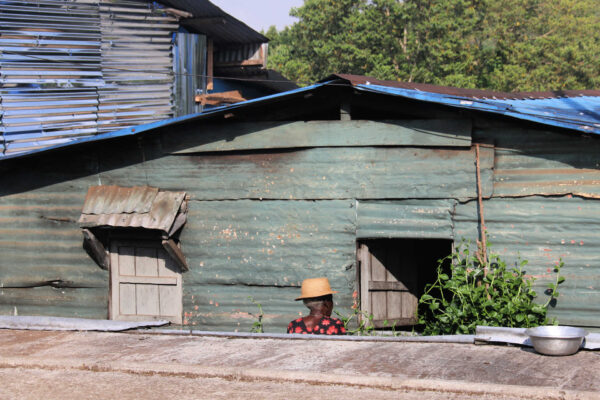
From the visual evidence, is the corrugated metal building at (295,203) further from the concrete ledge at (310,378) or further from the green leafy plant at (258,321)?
the concrete ledge at (310,378)

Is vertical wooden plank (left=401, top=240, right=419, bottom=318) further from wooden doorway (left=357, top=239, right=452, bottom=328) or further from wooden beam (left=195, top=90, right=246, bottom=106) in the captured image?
wooden beam (left=195, top=90, right=246, bottom=106)

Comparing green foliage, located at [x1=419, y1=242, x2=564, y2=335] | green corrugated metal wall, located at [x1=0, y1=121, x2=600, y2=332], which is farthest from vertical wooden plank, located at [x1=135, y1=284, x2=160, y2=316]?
green foliage, located at [x1=419, y1=242, x2=564, y2=335]

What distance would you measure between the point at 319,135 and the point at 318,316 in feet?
7.06

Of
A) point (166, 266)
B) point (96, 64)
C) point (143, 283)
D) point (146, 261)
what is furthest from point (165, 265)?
point (96, 64)

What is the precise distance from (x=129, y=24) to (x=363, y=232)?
8.13 meters

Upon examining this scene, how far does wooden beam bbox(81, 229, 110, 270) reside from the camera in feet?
27.7

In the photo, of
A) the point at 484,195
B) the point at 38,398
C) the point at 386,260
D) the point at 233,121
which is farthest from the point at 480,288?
the point at 38,398

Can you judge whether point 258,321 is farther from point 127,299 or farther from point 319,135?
point 319,135

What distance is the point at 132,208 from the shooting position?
27.2 ft

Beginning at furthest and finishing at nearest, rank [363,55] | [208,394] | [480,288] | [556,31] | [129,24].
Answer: [556,31]
[363,55]
[129,24]
[480,288]
[208,394]

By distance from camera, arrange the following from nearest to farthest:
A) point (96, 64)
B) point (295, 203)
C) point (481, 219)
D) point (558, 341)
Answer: point (558, 341), point (481, 219), point (295, 203), point (96, 64)

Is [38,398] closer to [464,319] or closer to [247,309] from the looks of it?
[247,309]

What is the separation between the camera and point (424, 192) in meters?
7.49

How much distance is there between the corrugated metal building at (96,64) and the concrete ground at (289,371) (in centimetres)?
727
